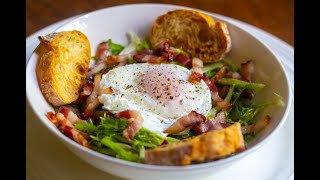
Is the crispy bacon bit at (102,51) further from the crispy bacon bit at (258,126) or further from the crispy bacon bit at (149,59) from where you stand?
the crispy bacon bit at (258,126)

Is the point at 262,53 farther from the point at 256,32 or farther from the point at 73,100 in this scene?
the point at 73,100

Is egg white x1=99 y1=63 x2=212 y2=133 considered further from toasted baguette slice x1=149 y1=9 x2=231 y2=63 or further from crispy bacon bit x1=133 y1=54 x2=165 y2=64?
toasted baguette slice x1=149 y1=9 x2=231 y2=63

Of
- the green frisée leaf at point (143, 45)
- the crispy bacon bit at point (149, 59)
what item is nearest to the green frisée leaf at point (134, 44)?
the green frisée leaf at point (143, 45)

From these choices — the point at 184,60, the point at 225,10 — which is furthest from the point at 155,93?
the point at 225,10

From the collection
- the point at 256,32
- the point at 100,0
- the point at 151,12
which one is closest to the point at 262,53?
the point at 256,32

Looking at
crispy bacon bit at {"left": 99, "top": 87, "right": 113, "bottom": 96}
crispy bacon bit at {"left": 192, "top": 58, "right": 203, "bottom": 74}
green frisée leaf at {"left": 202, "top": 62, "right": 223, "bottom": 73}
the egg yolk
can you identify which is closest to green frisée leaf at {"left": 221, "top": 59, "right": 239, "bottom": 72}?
green frisée leaf at {"left": 202, "top": 62, "right": 223, "bottom": 73}
